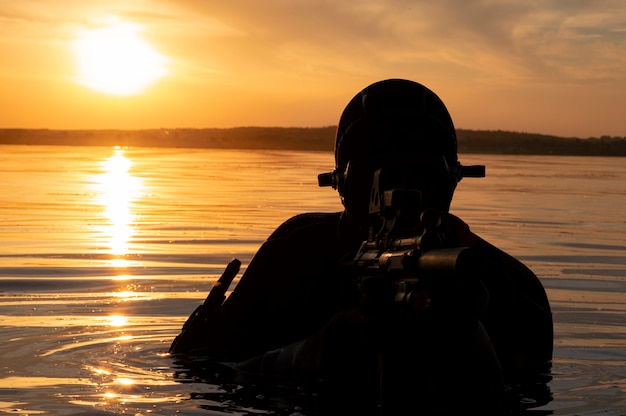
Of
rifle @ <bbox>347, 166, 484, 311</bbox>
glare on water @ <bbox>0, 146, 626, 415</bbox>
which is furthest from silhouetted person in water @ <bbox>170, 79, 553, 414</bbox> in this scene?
glare on water @ <bbox>0, 146, 626, 415</bbox>

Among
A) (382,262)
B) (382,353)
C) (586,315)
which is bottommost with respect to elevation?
(586,315)

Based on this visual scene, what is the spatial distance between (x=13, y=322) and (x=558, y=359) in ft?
16.1

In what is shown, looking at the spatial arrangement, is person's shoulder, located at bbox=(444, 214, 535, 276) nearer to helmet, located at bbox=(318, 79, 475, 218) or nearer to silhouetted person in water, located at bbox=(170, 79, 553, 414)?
silhouetted person in water, located at bbox=(170, 79, 553, 414)

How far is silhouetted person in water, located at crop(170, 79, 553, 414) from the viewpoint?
4.58 metres

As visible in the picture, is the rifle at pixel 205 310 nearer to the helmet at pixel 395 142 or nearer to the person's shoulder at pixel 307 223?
the person's shoulder at pixel 307 223

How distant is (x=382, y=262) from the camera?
482 cm

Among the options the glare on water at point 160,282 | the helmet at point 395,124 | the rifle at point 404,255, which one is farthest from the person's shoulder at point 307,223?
the rifle at point 404,255

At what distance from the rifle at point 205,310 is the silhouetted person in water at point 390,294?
1 centimetres

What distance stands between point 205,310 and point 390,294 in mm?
3472

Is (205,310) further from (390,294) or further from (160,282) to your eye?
(160,282)

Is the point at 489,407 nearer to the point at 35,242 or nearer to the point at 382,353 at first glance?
the point at 382,353

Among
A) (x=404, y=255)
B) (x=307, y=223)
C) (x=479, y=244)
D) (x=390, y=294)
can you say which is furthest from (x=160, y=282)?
(x=404, y=255)

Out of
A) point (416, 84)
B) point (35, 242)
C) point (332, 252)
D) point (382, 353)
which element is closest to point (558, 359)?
point (332, 252)

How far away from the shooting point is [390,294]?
464cm
